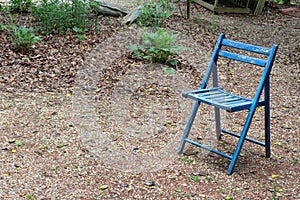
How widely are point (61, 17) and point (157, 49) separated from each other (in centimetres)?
175

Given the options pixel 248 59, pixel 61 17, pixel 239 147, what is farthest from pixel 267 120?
pixel 61 17

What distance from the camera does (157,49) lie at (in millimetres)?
5547

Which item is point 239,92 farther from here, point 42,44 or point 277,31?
point 277,31

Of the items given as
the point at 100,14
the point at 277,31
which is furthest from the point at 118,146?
the point at 277,31

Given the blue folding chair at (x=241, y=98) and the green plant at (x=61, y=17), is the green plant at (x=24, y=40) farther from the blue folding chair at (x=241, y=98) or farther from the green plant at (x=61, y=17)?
the blue folding chair at (x=241, y=98)

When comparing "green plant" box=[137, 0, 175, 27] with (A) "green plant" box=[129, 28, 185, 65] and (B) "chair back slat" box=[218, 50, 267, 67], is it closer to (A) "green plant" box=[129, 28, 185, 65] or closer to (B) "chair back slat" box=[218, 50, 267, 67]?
(A) "green plant" box=[129, 28, 185, 65]

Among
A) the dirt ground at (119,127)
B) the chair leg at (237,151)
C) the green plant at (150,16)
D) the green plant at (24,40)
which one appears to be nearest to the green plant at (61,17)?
the dirt ground at (119,127)

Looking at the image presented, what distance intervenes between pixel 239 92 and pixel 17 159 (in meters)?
2.91

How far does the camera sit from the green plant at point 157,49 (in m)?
5.54

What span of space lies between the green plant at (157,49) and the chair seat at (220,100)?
2.01 meters

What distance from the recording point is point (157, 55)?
5.54 meters

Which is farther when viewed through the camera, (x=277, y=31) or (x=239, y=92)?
(x=277, y=31)

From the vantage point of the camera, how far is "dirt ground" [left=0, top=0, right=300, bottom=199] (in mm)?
3102

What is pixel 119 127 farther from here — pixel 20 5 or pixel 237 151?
pixel 20 5
